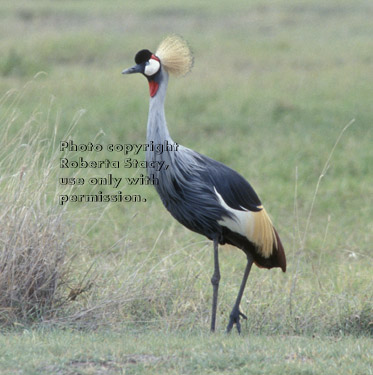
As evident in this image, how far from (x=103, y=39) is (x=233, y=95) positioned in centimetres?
446

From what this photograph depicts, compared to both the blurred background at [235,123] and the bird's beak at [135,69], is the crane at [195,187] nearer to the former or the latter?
the bird's beak at [135,69]

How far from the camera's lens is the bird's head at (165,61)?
15.8 feet

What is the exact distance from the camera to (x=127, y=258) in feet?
20.3

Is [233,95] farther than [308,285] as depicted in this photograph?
Yes

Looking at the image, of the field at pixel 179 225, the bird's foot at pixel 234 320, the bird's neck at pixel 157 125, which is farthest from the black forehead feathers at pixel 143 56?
the bird's foot at pixel 234 320

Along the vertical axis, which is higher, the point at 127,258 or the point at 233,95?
the point at 233,95

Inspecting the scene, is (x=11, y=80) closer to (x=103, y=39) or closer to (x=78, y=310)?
(x=103, y=39)

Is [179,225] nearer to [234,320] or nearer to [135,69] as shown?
[234,320]

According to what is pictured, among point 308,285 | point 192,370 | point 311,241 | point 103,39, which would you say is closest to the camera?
point 192,370

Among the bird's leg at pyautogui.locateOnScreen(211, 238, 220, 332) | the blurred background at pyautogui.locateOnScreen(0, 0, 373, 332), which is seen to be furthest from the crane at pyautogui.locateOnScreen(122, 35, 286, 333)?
the blurred background at pyautogui.locateOnScreen(0, 0, 373, 332)

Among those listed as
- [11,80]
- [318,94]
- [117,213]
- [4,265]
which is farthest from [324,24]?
[4,265]

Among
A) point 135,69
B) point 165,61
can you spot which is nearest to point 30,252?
point 135,69

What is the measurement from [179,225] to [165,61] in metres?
3.30

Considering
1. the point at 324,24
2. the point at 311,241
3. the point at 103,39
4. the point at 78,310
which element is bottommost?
the point at 78,310
